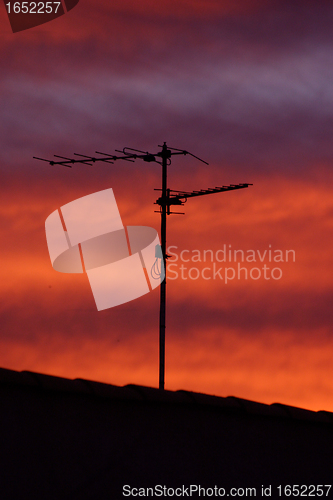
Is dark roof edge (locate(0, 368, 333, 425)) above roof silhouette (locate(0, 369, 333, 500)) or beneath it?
above

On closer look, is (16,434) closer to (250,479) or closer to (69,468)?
(69,468)

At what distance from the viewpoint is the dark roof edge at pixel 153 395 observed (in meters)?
9.88

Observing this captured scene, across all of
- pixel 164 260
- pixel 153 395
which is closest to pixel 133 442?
pixel 153 395

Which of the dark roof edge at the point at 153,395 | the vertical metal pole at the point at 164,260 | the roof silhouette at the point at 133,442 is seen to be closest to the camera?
the roof silhouette at the point at 133,442

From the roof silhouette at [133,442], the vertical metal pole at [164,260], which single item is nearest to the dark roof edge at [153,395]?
the roof silhouette at [133,442]

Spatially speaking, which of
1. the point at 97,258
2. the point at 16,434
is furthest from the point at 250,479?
the point at 97,258

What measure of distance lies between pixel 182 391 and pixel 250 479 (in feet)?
9.21

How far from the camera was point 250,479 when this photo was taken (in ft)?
32.3

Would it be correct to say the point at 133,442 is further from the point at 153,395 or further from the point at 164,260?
the point at 164,260

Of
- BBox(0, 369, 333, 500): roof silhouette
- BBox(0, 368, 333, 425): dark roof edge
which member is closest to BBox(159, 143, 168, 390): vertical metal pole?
BBox(0, 368, 333, 425): dark roof edge

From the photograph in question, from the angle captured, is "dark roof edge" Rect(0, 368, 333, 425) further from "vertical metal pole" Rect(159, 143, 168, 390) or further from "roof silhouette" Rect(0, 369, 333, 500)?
"vertical metal pole" Rect(159, 143, 168, 390)

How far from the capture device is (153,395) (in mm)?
10984

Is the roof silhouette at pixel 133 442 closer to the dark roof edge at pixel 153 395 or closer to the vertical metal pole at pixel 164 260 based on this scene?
the dark roof edge at pixel 153 395

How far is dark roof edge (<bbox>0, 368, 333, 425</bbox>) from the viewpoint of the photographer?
389 inches
